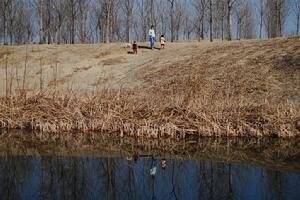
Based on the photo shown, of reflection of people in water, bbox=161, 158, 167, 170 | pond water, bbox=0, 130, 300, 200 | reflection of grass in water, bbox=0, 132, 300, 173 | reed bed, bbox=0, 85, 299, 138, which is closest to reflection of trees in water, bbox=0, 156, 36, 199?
pond water, bbox=0, 130, 300, 200

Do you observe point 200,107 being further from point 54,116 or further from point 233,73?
point 233,73

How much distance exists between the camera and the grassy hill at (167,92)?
1152 centimetres

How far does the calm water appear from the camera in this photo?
21.4 feet

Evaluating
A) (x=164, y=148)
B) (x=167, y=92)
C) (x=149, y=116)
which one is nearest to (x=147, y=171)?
(x=164, y=148)

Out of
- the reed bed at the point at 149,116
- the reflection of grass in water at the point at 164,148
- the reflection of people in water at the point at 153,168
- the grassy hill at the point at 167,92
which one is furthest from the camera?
the grassy hill at the point at 167,92

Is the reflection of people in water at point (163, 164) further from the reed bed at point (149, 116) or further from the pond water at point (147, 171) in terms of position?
the reed bed at point (149, 116)

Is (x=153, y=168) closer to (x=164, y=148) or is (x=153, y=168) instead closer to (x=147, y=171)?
(x=147, y=171)

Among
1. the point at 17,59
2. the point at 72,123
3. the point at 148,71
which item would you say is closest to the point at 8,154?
the point at 72,123

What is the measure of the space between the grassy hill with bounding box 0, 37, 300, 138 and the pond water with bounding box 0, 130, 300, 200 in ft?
3.14

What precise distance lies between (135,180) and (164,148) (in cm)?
280

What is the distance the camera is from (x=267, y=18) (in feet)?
177

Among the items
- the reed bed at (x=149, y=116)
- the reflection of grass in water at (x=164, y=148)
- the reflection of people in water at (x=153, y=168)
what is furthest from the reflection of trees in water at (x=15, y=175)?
the reed bed at (x=149, y=116)

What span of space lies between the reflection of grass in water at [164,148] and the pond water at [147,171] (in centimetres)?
2

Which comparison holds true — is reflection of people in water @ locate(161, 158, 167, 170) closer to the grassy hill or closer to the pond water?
the pond water
